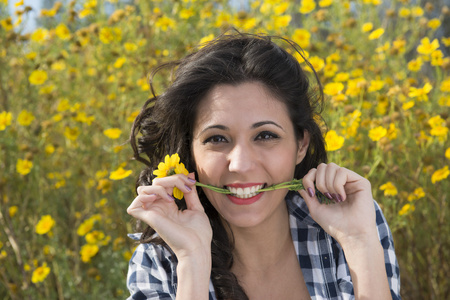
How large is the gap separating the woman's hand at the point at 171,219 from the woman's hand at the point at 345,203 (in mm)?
300

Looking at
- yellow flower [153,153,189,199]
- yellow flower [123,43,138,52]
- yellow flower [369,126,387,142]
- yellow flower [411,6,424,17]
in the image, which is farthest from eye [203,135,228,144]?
yellow flower [411,6,424,17]

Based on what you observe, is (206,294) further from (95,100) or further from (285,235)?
(95,100)

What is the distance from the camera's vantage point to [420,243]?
2170 mm

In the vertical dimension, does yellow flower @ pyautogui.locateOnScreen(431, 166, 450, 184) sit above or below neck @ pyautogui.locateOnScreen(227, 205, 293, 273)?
above

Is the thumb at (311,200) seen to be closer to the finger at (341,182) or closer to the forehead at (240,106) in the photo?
the finger at (341,182)

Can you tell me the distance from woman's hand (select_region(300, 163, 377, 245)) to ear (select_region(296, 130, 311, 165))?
0.17 m

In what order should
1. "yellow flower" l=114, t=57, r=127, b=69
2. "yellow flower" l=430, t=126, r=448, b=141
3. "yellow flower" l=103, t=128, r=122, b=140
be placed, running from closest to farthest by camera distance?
"yellow flower" l=430, t=126, r=448, b=141
"yellow flower" l=103, t=128, r=122, b=140
"yellow flower" l=114, t=57, r=127, b=69

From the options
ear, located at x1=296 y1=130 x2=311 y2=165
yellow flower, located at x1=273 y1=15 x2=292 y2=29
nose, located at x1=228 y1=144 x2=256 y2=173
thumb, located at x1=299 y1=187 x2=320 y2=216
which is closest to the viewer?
nose, located at x1=228 y1=144 x2=256 y2=173

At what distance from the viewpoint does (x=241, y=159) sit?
1.33 meters

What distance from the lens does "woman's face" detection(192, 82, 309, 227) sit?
53.6 inches

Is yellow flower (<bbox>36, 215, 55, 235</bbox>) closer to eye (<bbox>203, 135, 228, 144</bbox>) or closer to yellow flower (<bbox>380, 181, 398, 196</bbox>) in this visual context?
eye (<bbox>203, 135, 228, 144</bbox>)

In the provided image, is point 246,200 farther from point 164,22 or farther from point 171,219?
point 164,22

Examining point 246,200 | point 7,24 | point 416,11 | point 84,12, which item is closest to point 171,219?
point 246,200

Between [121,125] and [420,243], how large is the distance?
1403 mm
